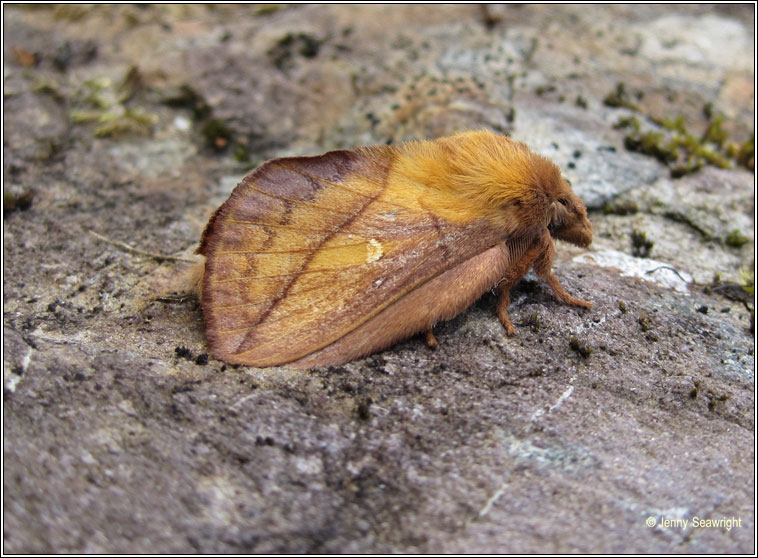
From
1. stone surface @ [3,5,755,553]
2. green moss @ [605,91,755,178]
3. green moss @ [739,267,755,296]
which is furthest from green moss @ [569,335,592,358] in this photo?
green moss @ [605,91,755,178]

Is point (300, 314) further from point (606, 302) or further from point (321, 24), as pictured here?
point (321, 24)

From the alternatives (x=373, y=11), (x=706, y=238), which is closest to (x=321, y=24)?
(x=373, y=11)

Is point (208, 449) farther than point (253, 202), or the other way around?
point (253, 202)

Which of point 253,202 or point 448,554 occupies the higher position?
point 253,202

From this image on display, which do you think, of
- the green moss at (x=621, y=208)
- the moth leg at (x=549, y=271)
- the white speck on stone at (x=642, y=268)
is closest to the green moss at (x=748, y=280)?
the white speck on stone at (x=642, y=268)

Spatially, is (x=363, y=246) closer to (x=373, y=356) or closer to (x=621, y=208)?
(x=373, y=356)
